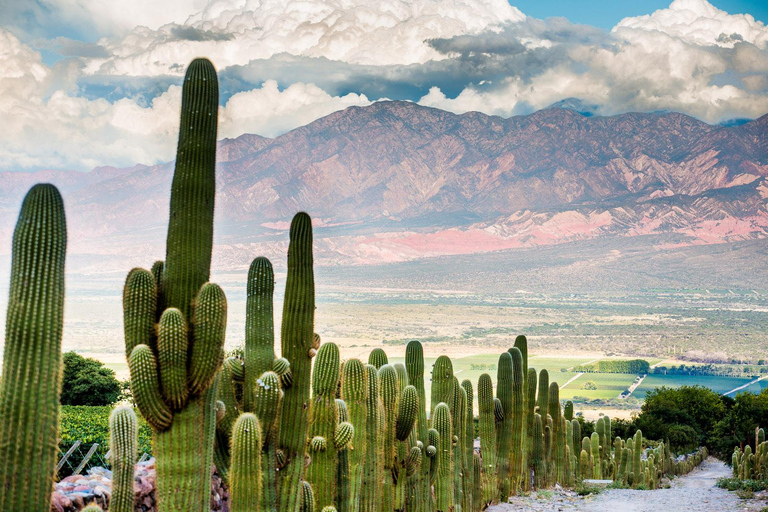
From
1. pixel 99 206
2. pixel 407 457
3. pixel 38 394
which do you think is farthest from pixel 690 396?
pixel 99 206

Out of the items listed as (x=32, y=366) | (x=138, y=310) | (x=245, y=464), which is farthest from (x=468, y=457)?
(x=32, y=366)

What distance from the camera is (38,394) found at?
4012 millimetres

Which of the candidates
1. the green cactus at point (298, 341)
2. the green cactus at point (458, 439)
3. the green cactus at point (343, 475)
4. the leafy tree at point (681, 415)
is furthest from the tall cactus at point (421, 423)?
the leafy tree at point (681, 415)

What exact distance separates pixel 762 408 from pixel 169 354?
94.3 feet

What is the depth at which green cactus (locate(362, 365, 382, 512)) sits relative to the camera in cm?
847

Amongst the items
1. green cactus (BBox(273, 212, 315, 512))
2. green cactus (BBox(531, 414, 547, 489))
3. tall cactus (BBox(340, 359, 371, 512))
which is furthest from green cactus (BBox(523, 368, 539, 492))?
green cactus (BBox(273, 212, 315, 512))

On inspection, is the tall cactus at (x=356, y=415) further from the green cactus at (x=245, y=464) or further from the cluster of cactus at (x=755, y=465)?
the cluster of cactus at (x=755, y=465)

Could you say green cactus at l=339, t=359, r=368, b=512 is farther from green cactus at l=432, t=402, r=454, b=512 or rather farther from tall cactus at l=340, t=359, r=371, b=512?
green cactus at l=432, t=402, r=454, b=512

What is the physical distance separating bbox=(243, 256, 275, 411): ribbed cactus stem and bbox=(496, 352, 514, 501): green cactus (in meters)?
7.34

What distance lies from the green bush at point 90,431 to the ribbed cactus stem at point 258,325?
5.46 meters

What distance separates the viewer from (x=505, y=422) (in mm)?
14250

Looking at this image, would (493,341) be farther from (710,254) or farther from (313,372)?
(313,372)

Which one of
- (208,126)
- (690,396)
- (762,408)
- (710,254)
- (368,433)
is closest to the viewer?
(208,126)

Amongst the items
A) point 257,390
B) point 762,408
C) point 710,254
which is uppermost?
point 710,254
